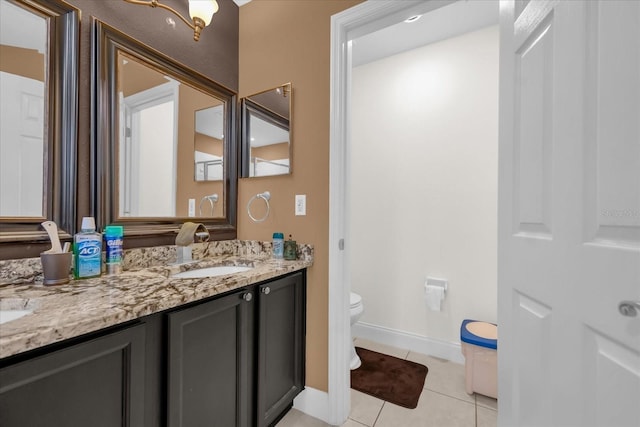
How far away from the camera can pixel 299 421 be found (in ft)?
4.67

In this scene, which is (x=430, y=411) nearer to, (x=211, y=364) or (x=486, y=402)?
(x=486, y=402)

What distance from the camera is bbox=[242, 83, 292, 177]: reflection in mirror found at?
1600mm

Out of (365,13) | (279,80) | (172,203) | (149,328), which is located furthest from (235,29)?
(149,328)

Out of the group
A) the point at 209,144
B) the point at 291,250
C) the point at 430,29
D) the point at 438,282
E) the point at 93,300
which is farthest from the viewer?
the point at 438,282

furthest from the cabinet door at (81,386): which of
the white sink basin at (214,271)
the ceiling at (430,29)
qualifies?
the ceiling at (430,29)

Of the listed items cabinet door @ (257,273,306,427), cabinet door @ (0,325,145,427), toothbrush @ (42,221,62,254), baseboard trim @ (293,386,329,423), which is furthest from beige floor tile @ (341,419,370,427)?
toothbrush @ (42,221,62,254)

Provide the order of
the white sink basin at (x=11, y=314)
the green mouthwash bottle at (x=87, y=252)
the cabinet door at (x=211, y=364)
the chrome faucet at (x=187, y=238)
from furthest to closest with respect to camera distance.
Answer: the chrome faucet at (x=187, y=238)
the green mouthwash bottle at (x=87, y=252)
the cabinet door at (x=211, y=364)
the white sink basin at (x=11, y=314)

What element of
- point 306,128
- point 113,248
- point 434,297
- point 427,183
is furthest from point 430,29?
point 113,248

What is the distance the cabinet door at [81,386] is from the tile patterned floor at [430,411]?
0.98 m

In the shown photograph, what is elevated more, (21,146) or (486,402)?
(21,146)

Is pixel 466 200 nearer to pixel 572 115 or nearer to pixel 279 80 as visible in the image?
pixel 572 115

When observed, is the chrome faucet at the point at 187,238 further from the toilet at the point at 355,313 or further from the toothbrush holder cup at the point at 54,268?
the toilet at the point at 355,313

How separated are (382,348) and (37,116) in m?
2.52

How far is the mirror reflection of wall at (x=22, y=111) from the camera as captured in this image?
36.7 inches
